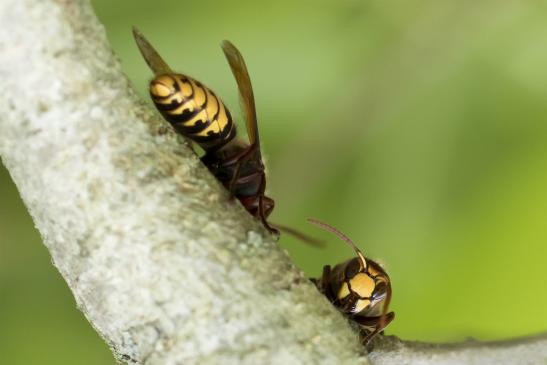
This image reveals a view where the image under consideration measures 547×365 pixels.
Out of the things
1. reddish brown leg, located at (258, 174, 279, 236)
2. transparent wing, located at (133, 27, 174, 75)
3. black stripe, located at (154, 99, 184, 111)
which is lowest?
reddish brown leg, located at (258, 174, 279, 236)

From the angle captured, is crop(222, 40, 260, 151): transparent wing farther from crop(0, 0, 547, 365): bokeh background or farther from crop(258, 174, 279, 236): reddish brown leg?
crop(0, 0, 547, 365): bokeh background

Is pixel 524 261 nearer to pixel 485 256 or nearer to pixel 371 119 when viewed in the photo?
pixel 485 256

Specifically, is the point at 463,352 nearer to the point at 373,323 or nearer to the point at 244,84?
the point at 373,323

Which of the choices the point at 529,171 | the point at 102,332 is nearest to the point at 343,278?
the point at 102,332

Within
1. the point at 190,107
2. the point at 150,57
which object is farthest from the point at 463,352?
the point at 150,57

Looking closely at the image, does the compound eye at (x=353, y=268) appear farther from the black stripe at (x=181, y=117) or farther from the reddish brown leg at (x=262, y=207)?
the black stripe at (x=181, y=117)

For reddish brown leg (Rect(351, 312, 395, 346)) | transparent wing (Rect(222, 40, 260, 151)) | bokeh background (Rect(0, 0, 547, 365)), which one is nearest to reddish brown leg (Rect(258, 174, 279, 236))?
transparent wing (Rect(222, 40, 260, 151))
